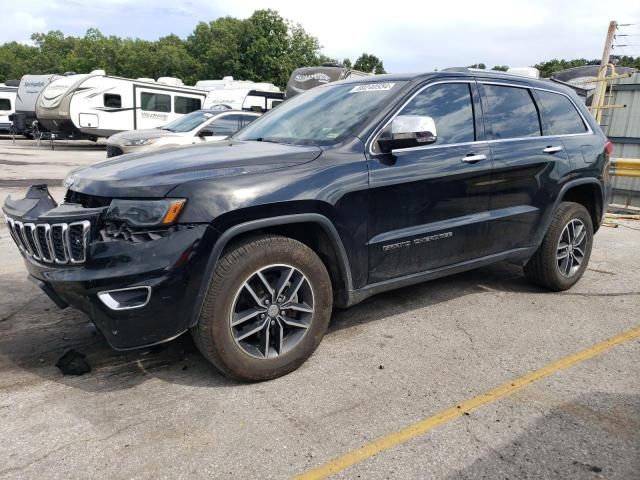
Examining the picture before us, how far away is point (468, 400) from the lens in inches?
115

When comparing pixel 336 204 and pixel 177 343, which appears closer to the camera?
pixel 336 204

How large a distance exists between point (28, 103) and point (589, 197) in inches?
1105

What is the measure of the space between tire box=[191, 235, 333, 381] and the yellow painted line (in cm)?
81

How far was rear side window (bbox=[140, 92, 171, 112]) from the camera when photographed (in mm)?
22172

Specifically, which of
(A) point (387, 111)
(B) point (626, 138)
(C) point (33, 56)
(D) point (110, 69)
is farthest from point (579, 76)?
(C) point (33, 56)

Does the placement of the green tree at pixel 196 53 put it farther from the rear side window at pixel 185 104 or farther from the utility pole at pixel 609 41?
the utility pole at pixel 609 41

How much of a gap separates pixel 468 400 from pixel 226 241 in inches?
62.6

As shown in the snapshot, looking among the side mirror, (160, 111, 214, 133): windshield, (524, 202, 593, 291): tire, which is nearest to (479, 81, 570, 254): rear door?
(524, 202, 593, 291): tire

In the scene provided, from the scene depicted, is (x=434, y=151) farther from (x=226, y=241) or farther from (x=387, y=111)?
(x=226, y=241)

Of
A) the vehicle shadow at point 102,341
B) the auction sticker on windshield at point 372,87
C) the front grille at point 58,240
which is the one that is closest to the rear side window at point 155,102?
the vehicle shadow at point 102,341

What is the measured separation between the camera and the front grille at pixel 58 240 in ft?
8.86

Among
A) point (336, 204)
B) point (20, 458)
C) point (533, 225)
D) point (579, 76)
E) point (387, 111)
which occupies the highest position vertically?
point (579, 76)

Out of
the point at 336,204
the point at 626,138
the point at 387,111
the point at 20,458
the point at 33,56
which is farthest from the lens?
the point at 33,56

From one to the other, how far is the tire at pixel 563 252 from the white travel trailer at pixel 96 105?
20092 millimetres
